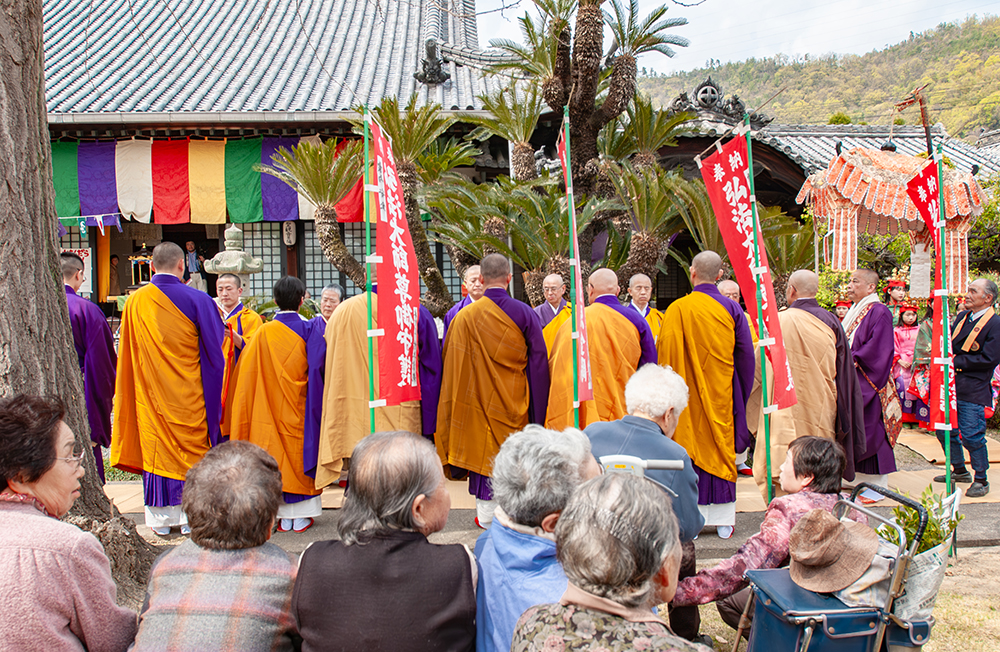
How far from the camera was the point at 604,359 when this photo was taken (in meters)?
4.45

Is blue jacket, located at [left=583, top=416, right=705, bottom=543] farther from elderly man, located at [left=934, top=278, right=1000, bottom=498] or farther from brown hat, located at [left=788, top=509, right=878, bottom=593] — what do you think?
elderly man, located at [left=934, top=278, right=1000, bottom=498]

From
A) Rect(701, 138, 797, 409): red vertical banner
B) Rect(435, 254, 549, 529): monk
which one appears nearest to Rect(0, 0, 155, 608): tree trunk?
Rect(435, 254, 549, 529): monk

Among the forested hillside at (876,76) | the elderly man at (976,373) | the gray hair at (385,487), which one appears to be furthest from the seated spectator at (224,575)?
the forested hillside at (876,76)

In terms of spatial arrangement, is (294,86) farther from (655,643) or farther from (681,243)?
(655,643)

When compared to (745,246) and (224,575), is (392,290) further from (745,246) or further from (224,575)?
(745,246)

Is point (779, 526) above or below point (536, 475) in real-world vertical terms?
below

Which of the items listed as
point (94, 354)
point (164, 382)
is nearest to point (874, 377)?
point (164, 382)

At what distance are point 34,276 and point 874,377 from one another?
5117 mm

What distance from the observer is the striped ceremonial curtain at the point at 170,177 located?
9250mm

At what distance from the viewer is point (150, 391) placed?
4.32 m

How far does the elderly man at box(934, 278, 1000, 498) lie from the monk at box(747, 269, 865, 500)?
1.07 m

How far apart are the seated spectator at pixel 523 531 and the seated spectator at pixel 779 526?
0.79m

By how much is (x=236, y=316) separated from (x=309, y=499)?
153 centimetres

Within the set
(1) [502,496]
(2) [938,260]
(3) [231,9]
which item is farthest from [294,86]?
(1) [502,496]
